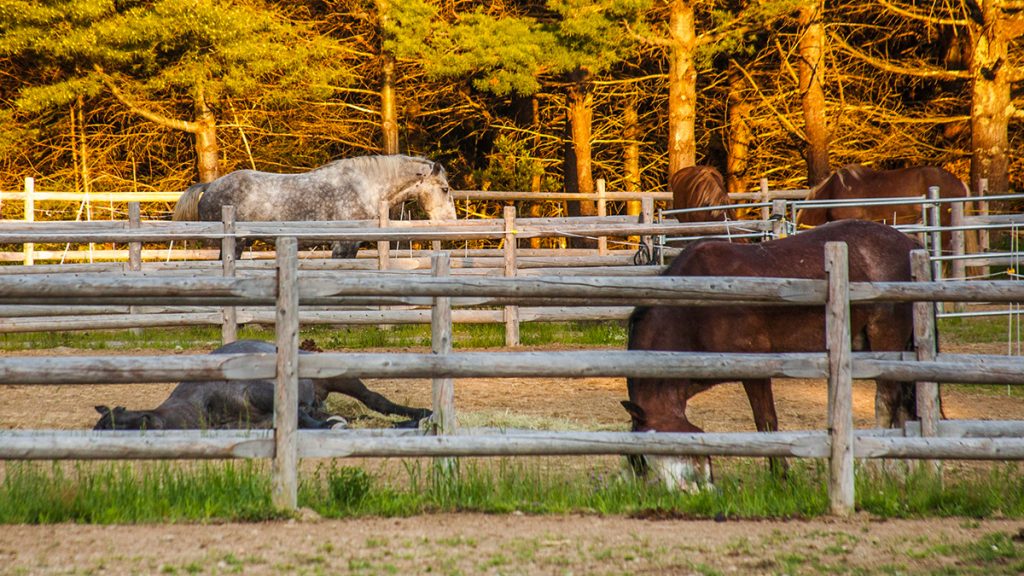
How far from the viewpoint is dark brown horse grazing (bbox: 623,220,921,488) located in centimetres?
603

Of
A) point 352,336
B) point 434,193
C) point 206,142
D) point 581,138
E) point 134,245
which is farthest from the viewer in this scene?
point 581,138

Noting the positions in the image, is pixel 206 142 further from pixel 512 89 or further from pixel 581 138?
pixel 581 138

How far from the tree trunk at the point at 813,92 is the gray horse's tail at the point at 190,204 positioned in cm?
1033

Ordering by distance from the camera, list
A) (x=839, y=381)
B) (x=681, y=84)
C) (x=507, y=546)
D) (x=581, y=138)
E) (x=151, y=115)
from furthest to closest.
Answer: (x=581, y=138) < (x=151, y=115) < (x=681, y=84) < (x=839, y=381) < (x=507, y=546)

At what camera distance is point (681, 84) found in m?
18.9

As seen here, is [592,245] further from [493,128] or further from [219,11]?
[219,11]

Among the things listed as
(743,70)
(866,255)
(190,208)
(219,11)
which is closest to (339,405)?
(866,255)

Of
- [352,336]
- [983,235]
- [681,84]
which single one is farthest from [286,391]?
[681,84]

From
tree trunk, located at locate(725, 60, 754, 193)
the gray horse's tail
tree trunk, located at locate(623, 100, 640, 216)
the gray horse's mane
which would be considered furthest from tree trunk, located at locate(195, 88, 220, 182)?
tree trunk, located at locate(725, 60, 754, 193)

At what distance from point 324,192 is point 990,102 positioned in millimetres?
10720

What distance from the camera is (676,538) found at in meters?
4.82

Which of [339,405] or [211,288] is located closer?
[211,288]

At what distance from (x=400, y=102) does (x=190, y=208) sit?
871cm

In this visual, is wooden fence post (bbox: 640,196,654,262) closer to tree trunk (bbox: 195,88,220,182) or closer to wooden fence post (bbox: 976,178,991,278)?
wooden fence post (bbox: 976,178,991,278)
